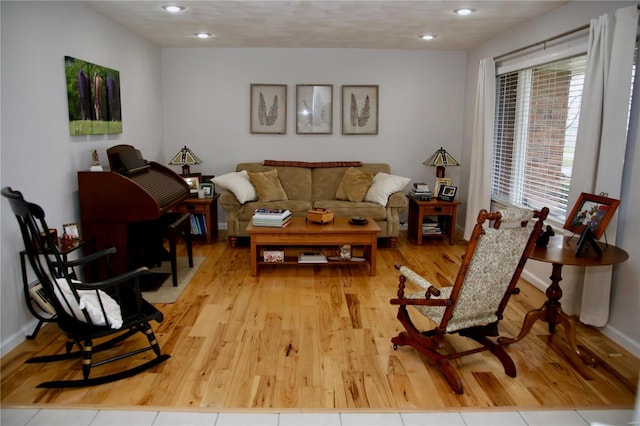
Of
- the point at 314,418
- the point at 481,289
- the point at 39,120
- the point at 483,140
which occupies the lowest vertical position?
the point at 314,418

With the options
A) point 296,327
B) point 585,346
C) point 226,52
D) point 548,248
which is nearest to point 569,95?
point 548,248

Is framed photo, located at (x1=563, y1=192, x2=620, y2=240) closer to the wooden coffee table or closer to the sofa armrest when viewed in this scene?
the wooden coffee table

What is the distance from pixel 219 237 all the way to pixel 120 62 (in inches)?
92.0

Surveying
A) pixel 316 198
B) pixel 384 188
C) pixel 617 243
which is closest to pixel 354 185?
pixel 384 188

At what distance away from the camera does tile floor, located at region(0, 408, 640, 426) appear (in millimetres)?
2316

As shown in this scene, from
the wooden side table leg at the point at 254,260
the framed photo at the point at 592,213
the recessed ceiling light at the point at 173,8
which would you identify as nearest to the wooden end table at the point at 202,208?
the wooden side table leg at the point at 254,260

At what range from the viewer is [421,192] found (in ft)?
19.3

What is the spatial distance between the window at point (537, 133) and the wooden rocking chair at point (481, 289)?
5.34 feet

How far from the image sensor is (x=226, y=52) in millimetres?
6133

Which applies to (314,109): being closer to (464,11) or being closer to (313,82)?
(313,82)

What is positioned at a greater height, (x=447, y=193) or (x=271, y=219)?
(x=447, y=193)

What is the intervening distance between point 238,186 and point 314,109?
1.58 meters

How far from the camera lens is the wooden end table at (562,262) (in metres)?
2.77

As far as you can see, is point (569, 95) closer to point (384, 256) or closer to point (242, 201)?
point (384, 256)
